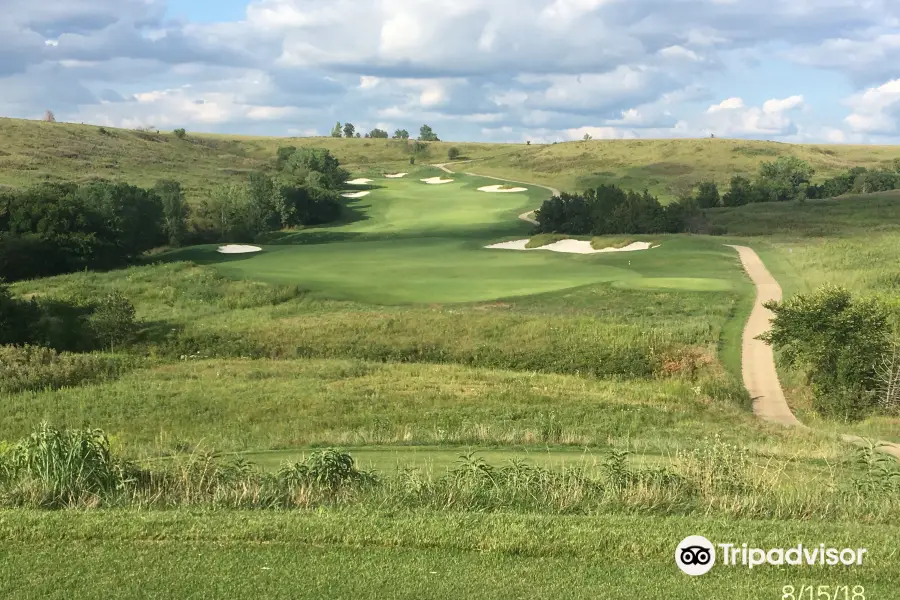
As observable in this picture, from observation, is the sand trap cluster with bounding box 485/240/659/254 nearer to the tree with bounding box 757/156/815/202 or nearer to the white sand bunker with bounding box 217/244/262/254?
the white sand bunker with bounding box 217/244/262/254

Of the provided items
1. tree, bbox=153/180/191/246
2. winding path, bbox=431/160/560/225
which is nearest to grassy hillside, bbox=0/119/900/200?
winding path, bbox=431/160/560/225

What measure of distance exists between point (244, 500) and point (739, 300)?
32.1 m

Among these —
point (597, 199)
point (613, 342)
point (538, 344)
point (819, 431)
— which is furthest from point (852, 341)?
point (597, 199)

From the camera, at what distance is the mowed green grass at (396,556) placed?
6547 mm

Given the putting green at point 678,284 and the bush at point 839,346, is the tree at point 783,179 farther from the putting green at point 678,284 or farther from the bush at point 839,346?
the bush at point 839,346

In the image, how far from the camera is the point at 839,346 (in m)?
23.4

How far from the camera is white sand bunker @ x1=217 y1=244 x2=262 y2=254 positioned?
2401 inches

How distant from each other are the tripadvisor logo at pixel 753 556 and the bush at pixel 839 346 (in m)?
16.8

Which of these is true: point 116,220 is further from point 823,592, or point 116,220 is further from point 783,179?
point 783,179

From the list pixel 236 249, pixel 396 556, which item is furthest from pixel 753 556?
pixel 236 249

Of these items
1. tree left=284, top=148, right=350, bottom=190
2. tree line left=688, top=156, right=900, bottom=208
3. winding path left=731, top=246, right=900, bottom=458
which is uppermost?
tree left=284, top=148, right=350, bottom=190

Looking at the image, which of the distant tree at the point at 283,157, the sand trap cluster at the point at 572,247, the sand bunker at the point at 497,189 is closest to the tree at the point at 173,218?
the sand trap cluster at the point at 572,247

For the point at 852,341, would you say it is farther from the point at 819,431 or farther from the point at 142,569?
the point at 142,569

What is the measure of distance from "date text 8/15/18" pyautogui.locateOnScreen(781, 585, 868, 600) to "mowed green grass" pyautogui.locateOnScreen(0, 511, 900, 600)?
0.06 m
